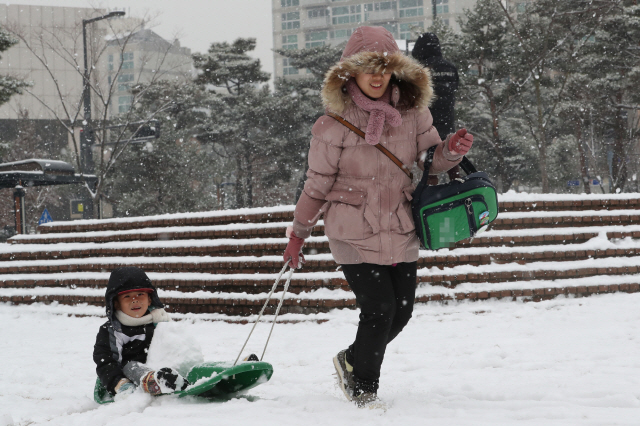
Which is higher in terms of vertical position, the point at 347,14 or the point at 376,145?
the point at 347,14

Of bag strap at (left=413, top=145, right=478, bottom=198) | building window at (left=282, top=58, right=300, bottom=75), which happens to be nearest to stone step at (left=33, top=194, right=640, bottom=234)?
bag strap at (left=413, top=145, right=478, bottom=198)

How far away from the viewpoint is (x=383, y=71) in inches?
120

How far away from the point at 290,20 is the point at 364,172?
285 ft

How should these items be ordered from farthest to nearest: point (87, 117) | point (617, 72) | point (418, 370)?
point (617, 72), point (87, 117), point (418, 370)

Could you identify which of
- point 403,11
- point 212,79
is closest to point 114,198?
point 212,79

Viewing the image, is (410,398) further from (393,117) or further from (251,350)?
(251,350)

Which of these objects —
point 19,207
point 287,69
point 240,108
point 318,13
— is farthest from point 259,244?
point 318,13

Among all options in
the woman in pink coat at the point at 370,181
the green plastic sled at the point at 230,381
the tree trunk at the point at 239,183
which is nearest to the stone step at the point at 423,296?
the green plastic sled at the point at 230,381

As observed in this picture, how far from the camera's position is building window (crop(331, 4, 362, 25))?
275 feet

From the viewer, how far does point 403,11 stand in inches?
3231

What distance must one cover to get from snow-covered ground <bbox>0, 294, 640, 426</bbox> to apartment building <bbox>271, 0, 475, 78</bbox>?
76.8m

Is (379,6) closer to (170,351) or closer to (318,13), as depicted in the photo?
Result: (318,13)

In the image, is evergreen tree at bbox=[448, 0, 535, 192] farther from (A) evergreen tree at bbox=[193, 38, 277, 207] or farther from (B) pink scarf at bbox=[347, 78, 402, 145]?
(B) pink scarf at bbox=[347, 78, 402, 145]

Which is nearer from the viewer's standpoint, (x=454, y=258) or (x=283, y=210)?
(x=454, y=258)
